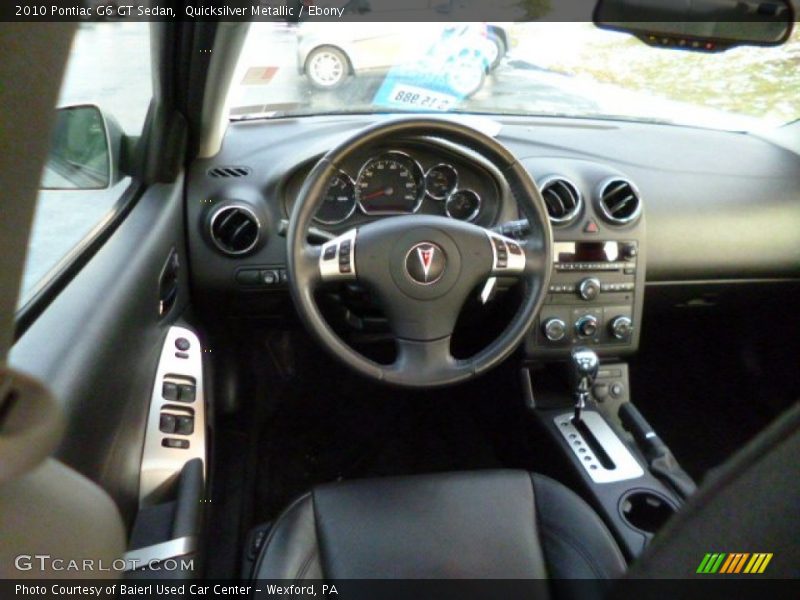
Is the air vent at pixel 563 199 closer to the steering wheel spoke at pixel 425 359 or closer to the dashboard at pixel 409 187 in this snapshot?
the dashboard at pixel 409 187

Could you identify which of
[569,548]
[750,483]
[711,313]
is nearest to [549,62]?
[711,313]

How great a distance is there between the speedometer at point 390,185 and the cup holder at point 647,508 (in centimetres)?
103

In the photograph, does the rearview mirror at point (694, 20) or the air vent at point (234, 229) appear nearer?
the rearview mirror at point (694, 20)

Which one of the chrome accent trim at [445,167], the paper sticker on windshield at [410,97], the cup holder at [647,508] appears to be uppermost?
the paper sticker on windshield at [410,97]

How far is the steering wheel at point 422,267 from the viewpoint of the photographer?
69.7 inches

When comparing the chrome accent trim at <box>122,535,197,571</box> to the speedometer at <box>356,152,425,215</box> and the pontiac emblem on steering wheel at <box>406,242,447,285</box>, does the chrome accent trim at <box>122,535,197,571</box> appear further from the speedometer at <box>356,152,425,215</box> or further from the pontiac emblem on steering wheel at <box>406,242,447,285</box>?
the speedometer at <box>356,152,425,215</box>

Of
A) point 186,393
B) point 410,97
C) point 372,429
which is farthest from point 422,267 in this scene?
point 372,429

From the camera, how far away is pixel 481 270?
1.88m

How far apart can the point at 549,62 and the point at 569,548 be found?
1.99 m

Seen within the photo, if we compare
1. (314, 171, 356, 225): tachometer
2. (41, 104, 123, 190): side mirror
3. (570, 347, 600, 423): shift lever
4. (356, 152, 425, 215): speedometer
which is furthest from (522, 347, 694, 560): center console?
(41, 104, 123, 190): side mirror

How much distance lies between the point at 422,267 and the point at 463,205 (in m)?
0.57

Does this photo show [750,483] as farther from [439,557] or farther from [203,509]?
[203,509]


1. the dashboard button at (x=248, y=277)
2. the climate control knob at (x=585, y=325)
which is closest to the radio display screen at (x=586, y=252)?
the climate control knob at (x=585, y=325)

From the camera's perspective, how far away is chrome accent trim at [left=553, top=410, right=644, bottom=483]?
2066 millimetres
